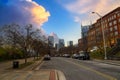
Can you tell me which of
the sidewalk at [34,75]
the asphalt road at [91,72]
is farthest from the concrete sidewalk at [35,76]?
the asphalt road at [91,72]

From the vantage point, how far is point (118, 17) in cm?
12538

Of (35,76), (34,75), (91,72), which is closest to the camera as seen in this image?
(35,76)

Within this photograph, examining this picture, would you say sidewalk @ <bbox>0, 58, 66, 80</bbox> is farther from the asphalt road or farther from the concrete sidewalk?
the asphalt road

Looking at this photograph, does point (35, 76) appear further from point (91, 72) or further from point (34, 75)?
point (91, 72)

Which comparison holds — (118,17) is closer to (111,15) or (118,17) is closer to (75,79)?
(111,15)

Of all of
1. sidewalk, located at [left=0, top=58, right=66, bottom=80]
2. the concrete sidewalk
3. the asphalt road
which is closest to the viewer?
the asphalt road

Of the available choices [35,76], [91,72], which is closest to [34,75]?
[35,76]

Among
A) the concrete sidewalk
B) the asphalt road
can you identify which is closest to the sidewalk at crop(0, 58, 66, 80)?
the concrete sidewalk

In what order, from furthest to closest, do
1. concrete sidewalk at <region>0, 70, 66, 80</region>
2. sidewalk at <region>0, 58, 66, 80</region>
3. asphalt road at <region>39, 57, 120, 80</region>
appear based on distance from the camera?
sidewalk at <region>0, 58, 66, 80</region>, concrete sidewalk at <region>0, 70, 66, 80</region>, asphalt road at <region>39, 57, 120, 80</region>

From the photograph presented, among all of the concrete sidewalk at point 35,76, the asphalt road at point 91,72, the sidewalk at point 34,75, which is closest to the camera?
the asphalt road at point 91,72

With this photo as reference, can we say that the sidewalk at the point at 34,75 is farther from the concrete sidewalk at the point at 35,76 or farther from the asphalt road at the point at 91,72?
the asphalt road at the point at 91,72

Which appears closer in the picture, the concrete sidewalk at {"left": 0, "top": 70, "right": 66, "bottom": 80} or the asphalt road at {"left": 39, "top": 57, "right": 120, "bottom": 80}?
the asphalt road at {"left": 39, "top": 57, "right": 120, "bottom": 80}

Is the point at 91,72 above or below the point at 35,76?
above

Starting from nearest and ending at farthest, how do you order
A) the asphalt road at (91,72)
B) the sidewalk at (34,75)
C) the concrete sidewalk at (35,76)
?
the asphalt road at (91,72) → the concrete sidewalk at (35,76) → the sidewalk at (34,75)
